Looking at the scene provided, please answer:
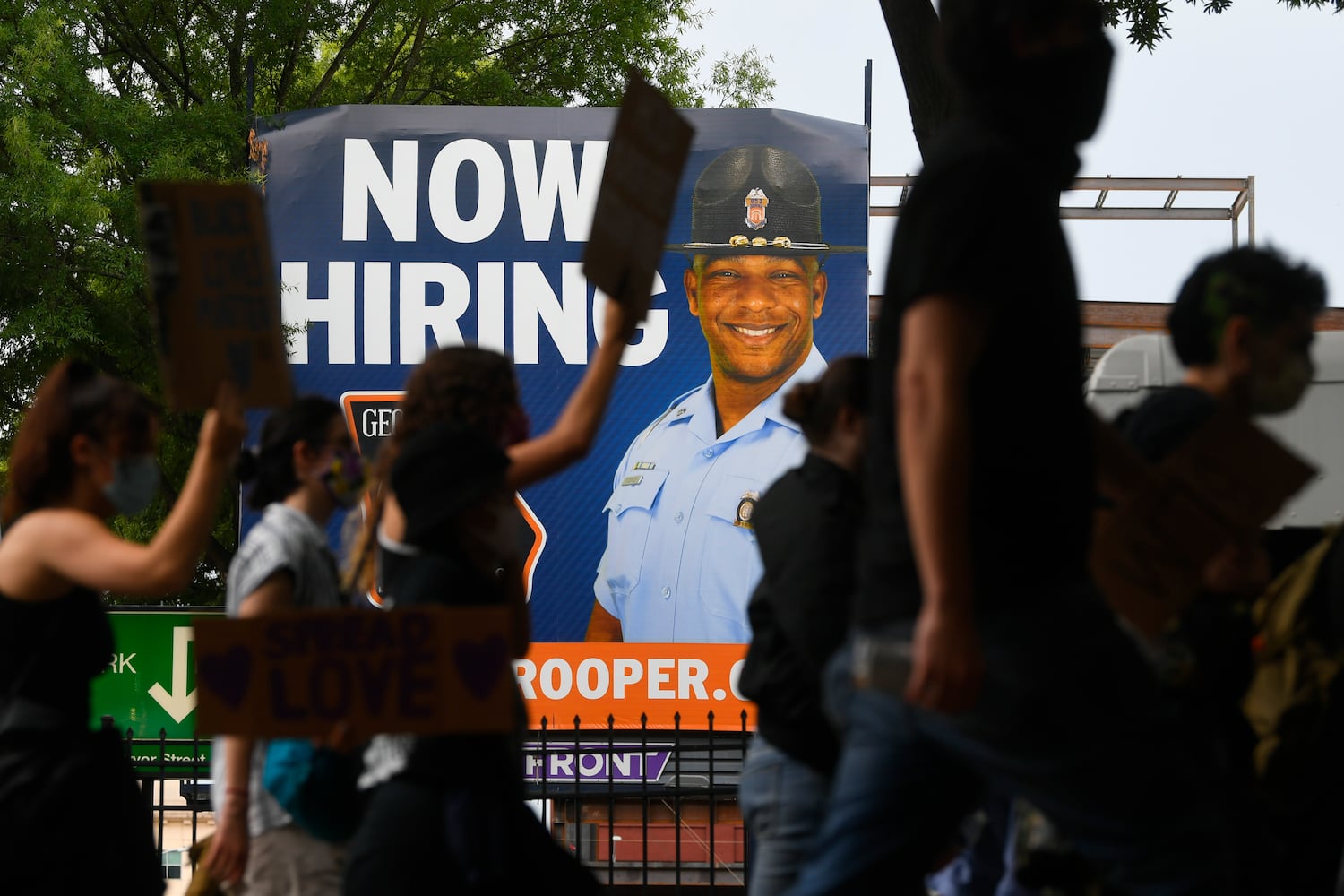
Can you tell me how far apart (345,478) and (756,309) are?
446 inches

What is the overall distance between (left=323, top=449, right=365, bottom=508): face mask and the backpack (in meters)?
2.28

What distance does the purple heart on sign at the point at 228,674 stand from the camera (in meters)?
3.15

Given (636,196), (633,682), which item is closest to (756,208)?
(633,682)

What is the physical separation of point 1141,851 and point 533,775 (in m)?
12.4

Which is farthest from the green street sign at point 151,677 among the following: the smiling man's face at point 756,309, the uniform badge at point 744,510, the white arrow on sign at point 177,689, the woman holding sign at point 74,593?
the woman holding sign at point 74,593

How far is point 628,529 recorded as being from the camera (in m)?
14.9

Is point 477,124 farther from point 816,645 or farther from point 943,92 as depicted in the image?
point 816,645

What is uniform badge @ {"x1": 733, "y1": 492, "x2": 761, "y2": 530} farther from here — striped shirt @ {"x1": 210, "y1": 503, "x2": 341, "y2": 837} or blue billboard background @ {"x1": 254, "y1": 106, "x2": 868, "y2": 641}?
striped shirt @ {"x1": 210, "y1": 503, "x2": 341, "y2": 837}

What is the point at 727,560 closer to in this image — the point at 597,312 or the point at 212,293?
the point at 597,312

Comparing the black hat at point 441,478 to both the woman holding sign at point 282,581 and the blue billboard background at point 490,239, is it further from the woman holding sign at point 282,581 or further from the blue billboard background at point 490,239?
the blue billboard background at point 490,239

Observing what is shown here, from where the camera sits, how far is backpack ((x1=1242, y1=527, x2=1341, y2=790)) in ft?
10.6

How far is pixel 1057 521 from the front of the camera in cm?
244

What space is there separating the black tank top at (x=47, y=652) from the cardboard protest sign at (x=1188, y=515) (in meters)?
2.20

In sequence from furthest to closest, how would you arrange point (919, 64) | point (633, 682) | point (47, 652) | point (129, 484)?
1. point (633, 682)
2. point (919, 64)
3. point (129, 484)
4. point (47, 652)
